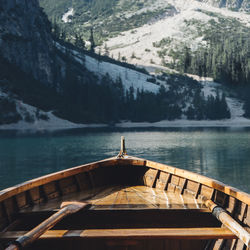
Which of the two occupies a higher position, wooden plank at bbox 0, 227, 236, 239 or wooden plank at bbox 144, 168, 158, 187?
wooden plank at bbox 144, 168, 158, 187

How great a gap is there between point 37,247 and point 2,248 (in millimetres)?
782

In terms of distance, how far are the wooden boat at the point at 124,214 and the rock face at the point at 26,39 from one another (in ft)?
342

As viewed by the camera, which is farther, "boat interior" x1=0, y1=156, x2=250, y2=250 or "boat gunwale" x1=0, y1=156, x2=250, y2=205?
"boat gunwale" x1=0, y1=156, x2=250, y2=205

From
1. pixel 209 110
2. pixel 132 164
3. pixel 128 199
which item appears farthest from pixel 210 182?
pixel 209 110

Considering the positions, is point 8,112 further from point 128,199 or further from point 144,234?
point 144,234

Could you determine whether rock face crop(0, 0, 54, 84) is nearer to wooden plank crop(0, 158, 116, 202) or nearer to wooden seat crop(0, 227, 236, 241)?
wooden plank crop(0, 158, 116, 202)

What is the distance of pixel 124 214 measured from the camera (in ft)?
26.6

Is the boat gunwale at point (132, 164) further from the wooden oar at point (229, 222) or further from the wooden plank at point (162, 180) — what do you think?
the wooden oar at point (229, 222)

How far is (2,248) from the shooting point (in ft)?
21.9

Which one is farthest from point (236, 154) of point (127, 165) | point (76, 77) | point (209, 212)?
point (76, 77)

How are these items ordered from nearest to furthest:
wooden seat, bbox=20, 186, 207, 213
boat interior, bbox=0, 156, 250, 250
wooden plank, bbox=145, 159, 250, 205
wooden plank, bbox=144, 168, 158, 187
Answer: boat interior, bbox=0, 156, 250, 250 → wooden plank, bbox=145, 159, 250, 205 → wooden seat, bbox=20, 186, 207, 213 → wooden plank, bbox=144, 168, 158, 187

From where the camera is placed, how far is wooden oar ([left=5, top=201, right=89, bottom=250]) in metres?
5.46

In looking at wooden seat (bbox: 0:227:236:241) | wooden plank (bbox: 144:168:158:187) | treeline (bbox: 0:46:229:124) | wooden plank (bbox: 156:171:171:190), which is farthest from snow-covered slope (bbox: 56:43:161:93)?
wooden seat (bbox: 0:227:236:241)

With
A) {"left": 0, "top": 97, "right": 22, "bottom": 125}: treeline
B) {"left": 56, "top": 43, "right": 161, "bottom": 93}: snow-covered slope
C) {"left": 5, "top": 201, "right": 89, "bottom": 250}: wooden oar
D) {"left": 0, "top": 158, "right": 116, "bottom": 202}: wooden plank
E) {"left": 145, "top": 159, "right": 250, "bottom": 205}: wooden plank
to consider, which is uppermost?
{"left": 56, "top": 43, "right": 161, "bottom": 93}: snow-covered slope
